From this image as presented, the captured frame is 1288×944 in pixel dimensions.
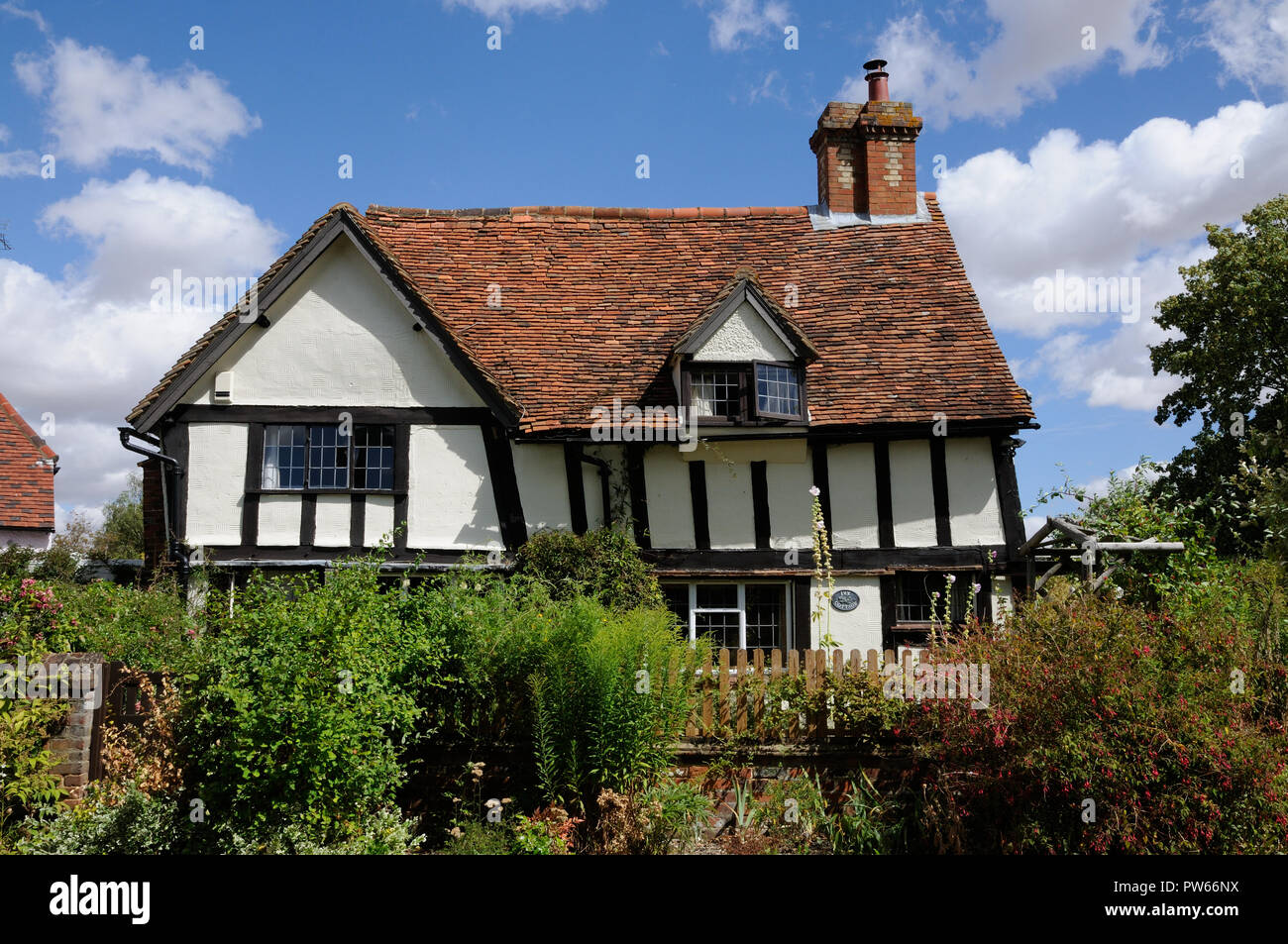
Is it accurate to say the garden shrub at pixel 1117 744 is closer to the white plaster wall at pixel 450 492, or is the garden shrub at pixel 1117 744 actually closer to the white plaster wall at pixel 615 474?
the white plaster wall at pixel 615 474

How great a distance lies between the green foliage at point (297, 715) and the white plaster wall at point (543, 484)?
591cm

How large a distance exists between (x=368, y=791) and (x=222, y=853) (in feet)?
3.29

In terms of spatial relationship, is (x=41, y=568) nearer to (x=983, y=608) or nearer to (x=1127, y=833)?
(x=983, y=608)

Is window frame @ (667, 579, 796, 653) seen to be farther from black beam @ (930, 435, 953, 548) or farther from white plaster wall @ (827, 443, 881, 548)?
black beam @ (930, 435, 953, 548)

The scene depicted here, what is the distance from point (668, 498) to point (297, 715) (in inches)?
298

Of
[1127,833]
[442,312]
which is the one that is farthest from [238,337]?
[1127,833]

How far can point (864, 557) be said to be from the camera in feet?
42.3

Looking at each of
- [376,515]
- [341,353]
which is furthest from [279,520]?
[341,353]

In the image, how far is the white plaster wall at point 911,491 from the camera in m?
12.9

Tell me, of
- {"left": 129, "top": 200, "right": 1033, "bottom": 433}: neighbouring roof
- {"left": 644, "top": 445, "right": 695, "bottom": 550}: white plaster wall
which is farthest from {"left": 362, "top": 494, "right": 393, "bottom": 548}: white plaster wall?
{"left": 644, "top": 445, "right": 695, "bottom": 550}: white plaster wall

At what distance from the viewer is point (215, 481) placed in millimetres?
12906

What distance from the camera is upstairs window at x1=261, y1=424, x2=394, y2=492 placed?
Result: 1302cm

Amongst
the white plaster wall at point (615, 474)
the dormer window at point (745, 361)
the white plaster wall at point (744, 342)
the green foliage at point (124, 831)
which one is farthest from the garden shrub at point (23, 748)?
the white plaster wall at point (744, 342)

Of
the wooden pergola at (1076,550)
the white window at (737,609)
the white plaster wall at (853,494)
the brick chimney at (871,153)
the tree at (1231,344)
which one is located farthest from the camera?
the tree at (1231,344)
